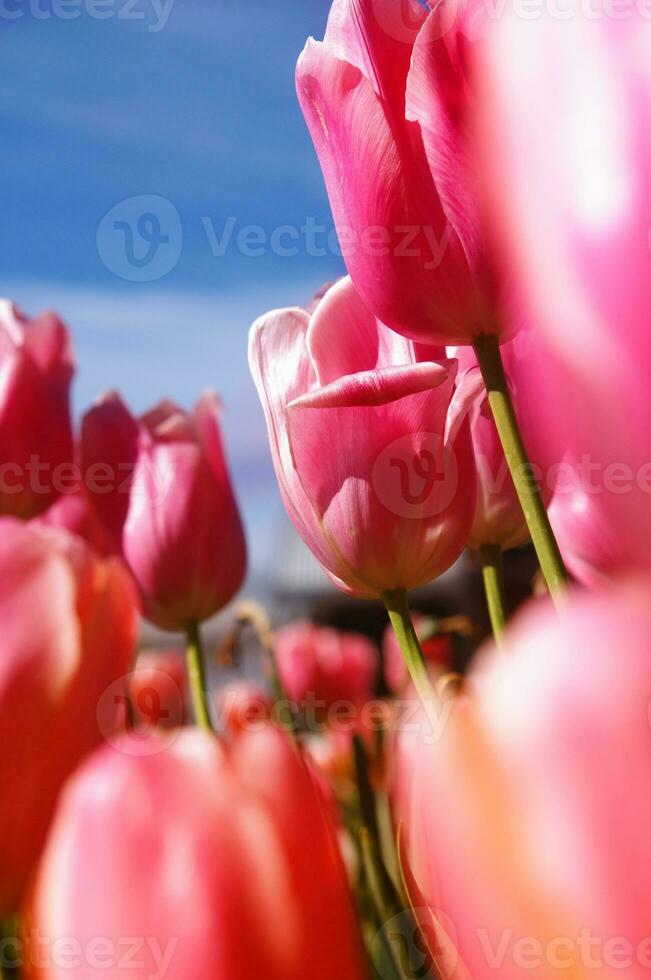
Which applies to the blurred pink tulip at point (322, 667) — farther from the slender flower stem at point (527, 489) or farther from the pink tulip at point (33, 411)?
the slender flower stem at point (527, 489)

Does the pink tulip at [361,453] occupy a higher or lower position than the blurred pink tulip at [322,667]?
higher

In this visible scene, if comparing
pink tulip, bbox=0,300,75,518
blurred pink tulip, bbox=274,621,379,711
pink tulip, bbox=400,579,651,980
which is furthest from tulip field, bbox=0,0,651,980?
blurred pink tulip, bbox=274,621,379,711

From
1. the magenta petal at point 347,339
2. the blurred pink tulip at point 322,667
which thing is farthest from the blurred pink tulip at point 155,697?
the blurred pink tulip at point 322,667

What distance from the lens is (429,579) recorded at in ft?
0.70

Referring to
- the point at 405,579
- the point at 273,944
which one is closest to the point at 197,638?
the point at 405,579

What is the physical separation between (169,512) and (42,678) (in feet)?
0.62

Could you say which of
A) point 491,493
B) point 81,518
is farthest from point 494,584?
point 81,518

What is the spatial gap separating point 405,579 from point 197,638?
0.12m

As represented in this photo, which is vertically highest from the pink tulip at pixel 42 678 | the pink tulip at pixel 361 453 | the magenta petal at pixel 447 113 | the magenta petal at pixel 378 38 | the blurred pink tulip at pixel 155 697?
the magenta petal at pixel 378 38

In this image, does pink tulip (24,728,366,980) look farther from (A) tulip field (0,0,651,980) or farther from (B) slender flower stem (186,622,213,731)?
(B) slender flower stem (186,622,213,731)

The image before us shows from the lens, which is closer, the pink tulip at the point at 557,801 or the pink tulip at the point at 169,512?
the pink tulip at the point at 557,801

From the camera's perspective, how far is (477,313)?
7.0 inches

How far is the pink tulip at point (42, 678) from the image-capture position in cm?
13

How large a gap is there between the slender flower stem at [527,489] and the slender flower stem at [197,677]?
11 cm
